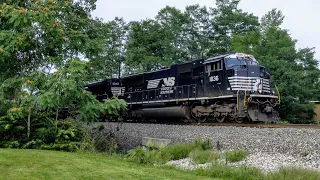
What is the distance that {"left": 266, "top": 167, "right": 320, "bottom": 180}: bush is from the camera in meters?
6.36

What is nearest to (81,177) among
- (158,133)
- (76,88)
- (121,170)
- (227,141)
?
(121,170)

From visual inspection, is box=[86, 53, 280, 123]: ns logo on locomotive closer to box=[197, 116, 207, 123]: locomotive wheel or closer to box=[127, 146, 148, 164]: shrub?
box=[197, 116, 207, 123]: locomotive wheel

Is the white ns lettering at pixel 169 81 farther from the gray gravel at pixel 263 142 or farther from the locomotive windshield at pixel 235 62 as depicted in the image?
the gray gravel at pixel 263 142

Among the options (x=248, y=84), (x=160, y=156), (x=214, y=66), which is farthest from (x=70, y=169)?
(x=214, y=66)

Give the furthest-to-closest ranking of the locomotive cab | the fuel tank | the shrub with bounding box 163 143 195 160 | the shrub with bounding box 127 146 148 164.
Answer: the fuel tank < the locomotive cab < the shrub with bounding box 163 143 195 160 < the shrub with bounding box 127 146 148 164

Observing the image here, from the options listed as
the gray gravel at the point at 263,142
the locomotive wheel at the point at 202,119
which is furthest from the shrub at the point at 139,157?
the locomotive wheel at the point at 202,119

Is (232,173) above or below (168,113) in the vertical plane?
below

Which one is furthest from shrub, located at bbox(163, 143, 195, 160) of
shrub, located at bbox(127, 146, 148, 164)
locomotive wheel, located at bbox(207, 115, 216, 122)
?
locomotive wheel, located at bbox(207, 115, 216, 122)

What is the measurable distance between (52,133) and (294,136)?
701cm

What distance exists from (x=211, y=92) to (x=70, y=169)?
11.7 metres

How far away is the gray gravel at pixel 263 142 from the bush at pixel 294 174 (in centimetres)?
100

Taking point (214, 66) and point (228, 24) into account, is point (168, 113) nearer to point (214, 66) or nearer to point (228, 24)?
point (214, 66)

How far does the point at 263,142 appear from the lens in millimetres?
10070

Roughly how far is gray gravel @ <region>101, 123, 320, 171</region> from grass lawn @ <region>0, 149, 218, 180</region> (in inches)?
105
